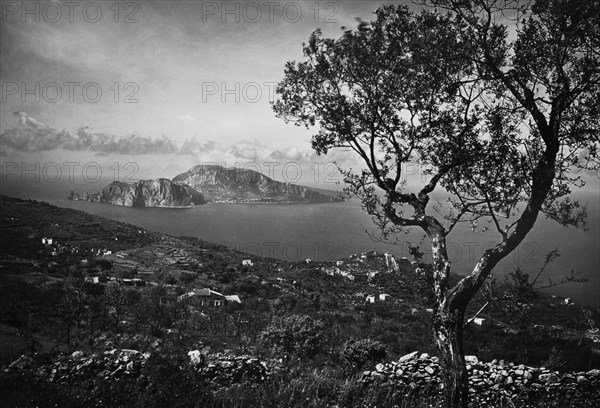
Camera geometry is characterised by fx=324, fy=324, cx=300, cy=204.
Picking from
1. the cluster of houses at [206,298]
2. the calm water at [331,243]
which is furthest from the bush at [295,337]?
the calm water at [331,243]

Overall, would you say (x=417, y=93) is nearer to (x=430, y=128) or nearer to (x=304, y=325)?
(x=430, y=128)

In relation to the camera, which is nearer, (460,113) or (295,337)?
(460,113)

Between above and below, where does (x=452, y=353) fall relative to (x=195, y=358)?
above

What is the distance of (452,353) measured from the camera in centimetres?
612

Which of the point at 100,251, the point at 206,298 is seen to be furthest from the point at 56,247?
the point at 206,298

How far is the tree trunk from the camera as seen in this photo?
6.02 meters

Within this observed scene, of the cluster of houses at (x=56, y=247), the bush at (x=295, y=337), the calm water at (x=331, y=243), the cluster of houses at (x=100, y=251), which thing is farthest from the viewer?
the calm water at (x=331, y=243)

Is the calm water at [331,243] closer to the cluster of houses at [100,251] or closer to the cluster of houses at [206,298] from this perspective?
the cluster of houses at [100,251]

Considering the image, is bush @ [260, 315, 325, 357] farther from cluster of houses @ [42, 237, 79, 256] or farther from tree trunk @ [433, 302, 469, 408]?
cluster of houses @ [42, 237, 79, 256]

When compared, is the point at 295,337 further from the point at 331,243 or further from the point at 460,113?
the point at 331,243

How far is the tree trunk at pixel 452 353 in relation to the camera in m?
6.02
